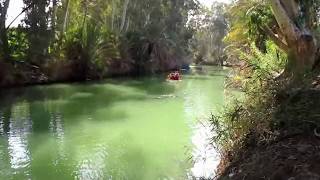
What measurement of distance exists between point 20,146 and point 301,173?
849cm

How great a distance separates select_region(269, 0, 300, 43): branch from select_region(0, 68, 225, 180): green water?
10.4 feet

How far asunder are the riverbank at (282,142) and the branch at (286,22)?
1733 millimetres

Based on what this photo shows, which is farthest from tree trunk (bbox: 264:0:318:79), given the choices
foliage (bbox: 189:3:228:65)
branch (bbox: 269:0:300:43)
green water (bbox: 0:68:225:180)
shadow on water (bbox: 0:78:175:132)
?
foliage (bbox: 189:3:228:65)

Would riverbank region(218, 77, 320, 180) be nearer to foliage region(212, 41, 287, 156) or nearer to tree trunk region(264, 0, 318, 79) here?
foliage region(212, 41, 287, 156)

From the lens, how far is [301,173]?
16.1 ft

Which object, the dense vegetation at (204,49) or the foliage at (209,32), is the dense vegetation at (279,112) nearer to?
the dense vegetation at (204,49)

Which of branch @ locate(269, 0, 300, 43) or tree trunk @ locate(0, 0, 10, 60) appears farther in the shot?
tree trunk @ locate(0, 0, 10, 60)

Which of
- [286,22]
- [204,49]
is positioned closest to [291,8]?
[286,22]

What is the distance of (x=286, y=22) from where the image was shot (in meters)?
8.78

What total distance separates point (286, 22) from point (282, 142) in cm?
360

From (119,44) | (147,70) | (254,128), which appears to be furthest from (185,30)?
(254,128)

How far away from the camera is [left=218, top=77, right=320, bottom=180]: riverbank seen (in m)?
5.17

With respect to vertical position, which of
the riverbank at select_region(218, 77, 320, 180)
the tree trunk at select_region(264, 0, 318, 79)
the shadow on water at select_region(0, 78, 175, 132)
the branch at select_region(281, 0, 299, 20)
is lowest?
the shadow on water at select_region(0, 78, 175, 132)

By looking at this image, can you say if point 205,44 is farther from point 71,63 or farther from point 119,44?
point 71,63
